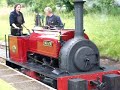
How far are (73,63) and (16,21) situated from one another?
3167 mm

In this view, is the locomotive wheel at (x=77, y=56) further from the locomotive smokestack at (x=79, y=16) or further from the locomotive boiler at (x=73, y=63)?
the locomotive smokestack at (x=79, y=16)

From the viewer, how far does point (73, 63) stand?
7.24m

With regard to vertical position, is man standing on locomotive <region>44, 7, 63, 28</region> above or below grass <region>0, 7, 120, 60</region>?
above

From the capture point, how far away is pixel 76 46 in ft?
23.8

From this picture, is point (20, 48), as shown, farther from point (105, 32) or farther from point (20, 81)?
point (105, 32)

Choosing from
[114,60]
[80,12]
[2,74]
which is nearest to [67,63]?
[80,12]

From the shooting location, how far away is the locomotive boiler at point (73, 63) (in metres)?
6.98

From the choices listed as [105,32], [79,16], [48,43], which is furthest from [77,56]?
[105,32]

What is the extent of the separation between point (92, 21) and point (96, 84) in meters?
10.0

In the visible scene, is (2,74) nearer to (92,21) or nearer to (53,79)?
(53,79)

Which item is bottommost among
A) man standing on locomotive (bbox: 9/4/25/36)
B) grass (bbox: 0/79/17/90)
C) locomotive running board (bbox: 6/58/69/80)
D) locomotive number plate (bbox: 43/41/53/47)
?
grass (bbox: 0/79/17/90)

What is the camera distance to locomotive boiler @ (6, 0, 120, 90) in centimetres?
698

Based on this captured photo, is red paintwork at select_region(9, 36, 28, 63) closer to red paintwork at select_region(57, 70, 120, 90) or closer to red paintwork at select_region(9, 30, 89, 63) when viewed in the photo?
red paintwork at select_region(9, 30, 89, 63)

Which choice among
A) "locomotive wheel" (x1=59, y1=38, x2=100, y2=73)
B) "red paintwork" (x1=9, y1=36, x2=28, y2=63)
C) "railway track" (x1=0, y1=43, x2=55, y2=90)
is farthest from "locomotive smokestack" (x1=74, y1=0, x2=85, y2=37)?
"red paintwork" (x1=9, y1=36, x2=28, y2=63)
